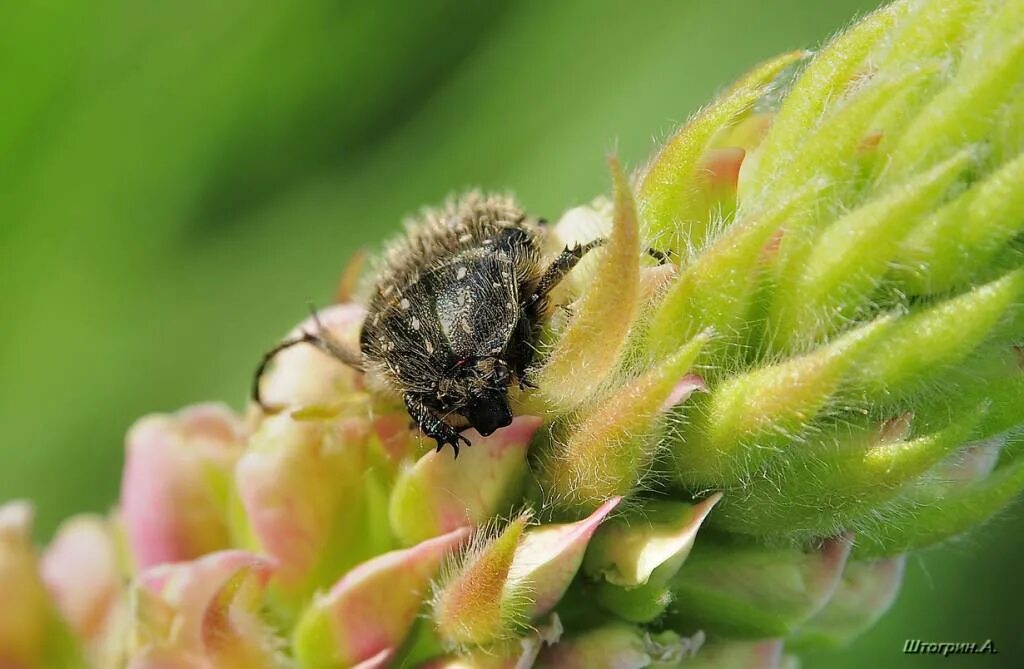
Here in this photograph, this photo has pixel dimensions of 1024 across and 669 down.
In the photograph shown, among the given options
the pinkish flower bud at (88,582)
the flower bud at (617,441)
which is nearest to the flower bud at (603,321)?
the flower bud at (617,441)

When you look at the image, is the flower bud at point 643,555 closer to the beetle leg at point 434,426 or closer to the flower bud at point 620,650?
the flower bud at point 620,650

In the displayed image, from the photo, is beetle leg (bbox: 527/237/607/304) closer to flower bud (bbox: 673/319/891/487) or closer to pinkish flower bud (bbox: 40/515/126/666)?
flower bud (bbox: 673/319/891/487)

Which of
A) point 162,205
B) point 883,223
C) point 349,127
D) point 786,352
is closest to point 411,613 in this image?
point 786,352

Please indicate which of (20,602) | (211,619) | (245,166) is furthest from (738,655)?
(245,166)

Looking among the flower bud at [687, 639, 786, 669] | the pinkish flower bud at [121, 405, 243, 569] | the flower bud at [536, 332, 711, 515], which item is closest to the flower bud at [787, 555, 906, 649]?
the flower bud at [687, 639, 786, 669]

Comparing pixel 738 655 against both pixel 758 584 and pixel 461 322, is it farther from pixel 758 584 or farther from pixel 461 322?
pixel 461 322

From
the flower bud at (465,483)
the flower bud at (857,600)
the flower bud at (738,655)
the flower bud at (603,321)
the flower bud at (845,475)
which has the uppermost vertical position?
the flower bud at (603,321)
